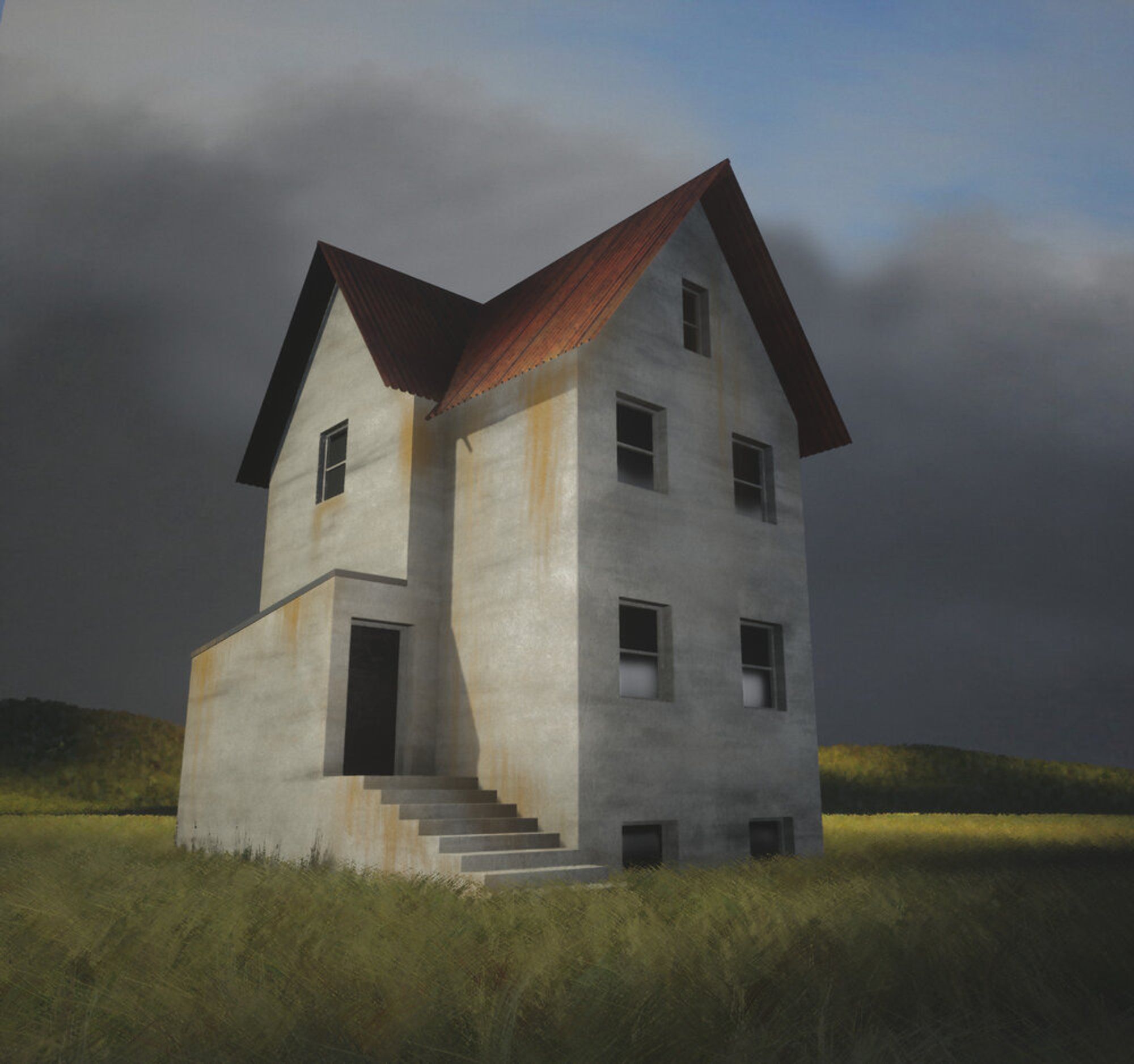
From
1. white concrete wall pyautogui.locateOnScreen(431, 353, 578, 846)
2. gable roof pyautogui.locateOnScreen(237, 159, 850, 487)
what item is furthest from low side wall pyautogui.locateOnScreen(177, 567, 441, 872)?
gable roof pyautogui.locateOnScreen(237, 159, 850, 487)

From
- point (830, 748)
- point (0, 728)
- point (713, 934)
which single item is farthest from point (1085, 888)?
point (0, 728)

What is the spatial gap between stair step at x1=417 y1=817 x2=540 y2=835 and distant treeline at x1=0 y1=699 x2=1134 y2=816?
24.9 m

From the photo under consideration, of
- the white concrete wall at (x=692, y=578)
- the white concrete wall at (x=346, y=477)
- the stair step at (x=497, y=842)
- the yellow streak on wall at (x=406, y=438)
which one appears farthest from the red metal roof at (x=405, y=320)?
the stair step at (x=497, y=842)

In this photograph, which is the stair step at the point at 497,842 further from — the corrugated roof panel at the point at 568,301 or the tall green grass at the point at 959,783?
the tall green grass at the point at 959,783

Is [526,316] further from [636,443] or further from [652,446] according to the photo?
A: [652,446]

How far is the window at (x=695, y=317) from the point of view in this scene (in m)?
15.2

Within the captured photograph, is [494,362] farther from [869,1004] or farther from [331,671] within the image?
[869,1004]

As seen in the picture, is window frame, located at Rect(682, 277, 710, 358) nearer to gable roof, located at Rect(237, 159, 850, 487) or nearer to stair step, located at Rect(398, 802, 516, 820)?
gable roof, located at Rect(237, 159, 850, 487)

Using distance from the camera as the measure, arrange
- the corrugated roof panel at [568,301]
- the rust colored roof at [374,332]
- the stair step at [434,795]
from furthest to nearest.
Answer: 1. the rust colored roof at [374,332]
2. the corrugated roof panel at [568,301]
3. the stair step at [434,795]

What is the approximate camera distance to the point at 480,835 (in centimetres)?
1090

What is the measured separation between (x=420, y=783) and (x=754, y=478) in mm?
7761

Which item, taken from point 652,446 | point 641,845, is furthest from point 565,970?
point 652,446

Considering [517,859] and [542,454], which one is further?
[542,454]

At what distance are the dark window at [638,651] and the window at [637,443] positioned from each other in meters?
2.15
